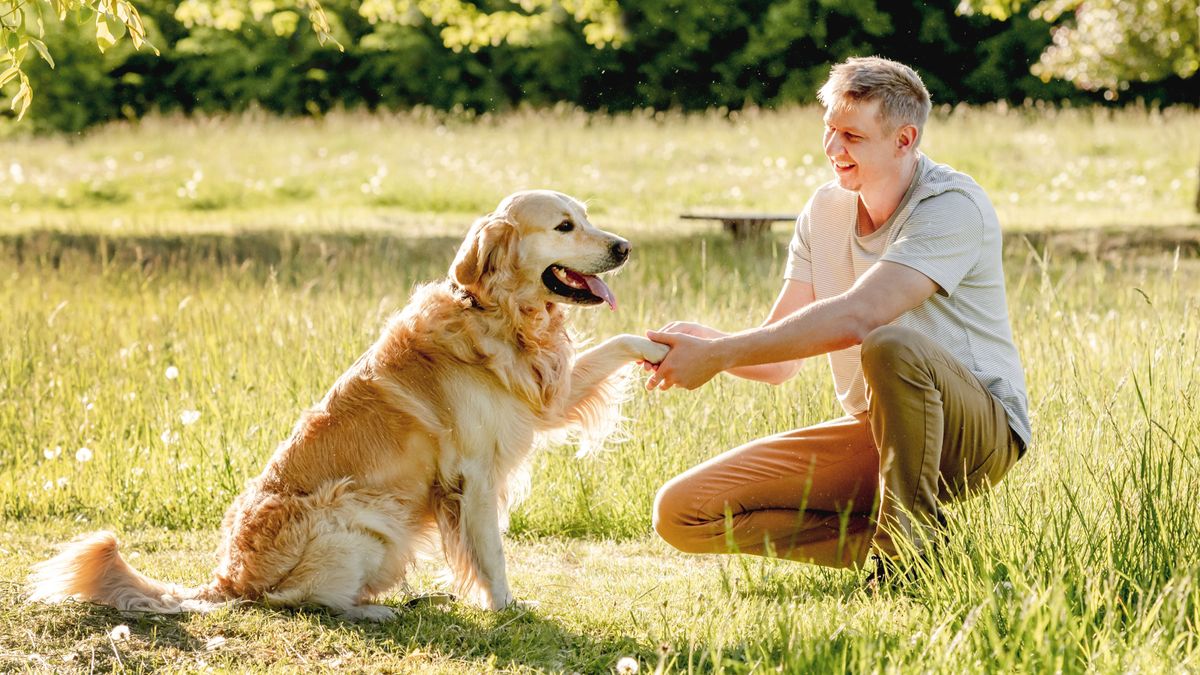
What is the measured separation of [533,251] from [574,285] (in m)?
0.17

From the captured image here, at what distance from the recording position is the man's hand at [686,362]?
3797mm

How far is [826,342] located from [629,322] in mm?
3073

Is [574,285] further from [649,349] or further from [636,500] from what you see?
[636,500]

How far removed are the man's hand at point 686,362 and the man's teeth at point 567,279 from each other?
279 millimetres

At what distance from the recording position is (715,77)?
31453 mm

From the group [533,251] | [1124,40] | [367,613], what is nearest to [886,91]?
[533,251]

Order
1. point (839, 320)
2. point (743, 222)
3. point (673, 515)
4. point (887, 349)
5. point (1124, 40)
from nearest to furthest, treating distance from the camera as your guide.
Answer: point (887, 349) → point (839, 320) → point (673, 515) → point (743, 222) → point (1124, 40)

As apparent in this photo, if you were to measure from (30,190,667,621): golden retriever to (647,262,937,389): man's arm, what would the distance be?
0.35 meters

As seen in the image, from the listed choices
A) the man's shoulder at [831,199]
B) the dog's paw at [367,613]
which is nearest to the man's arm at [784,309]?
the man's shoulder at [831,199]

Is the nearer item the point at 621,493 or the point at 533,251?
the point at 533,251

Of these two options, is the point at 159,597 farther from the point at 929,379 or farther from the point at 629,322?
the point at 629,322

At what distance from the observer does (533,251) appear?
392 centimetres

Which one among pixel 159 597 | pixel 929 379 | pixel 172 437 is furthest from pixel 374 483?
pixel 172 437

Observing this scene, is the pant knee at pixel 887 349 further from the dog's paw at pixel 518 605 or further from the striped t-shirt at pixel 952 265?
the dog's paw at pixel 518 605
